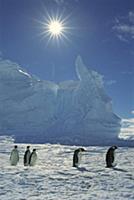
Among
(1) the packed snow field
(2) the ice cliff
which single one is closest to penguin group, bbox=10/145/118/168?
(1) the packed snow field

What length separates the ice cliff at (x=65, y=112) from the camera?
12800 centimetres

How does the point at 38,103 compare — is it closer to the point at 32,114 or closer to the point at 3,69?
the point at 32,114

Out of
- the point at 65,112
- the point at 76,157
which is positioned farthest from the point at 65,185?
the point at 65,112

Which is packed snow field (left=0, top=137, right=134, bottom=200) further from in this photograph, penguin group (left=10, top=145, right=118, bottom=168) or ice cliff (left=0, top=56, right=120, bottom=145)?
ice cliff (left=0, top=56, right=120, bottom=145)

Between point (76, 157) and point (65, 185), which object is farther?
point (76, 157)

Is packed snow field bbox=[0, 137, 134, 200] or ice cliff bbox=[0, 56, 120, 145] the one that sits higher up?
ice cliff bbox=[0, 56, 120, 145]

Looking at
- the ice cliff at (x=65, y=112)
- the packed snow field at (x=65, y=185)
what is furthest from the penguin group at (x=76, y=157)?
the ice cliff at (x=65, y=112)

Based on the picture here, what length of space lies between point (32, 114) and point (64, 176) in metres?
121

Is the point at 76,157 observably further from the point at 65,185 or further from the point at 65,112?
the point at 65,112

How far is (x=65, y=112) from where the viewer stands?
129000 millimetres

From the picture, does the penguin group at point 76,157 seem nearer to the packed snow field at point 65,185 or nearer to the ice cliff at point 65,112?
the packed snow field at point 65,185

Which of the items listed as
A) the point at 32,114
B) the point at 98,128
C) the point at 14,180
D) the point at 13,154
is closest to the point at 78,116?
the point at 98,128

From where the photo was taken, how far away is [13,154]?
63.9 ft

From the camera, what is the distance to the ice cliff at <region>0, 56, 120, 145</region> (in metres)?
128
